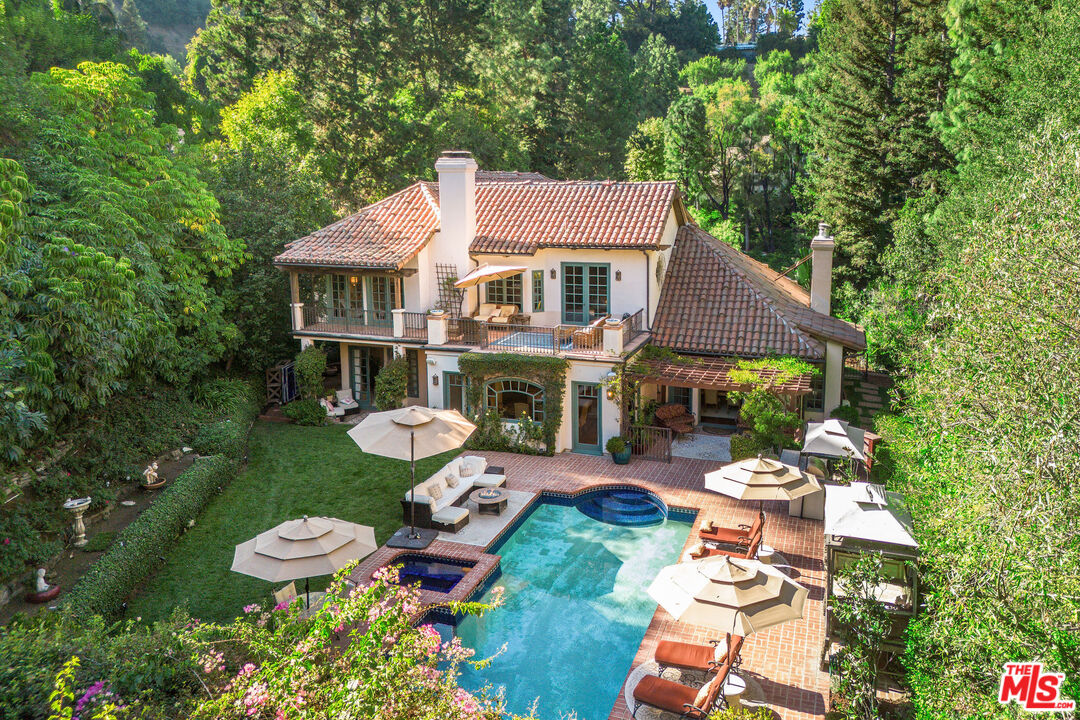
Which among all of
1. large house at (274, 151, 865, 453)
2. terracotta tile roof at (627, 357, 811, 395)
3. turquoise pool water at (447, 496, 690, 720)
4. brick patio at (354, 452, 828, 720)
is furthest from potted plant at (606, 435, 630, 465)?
turquoise pool water at (447, 496, 690, 720)

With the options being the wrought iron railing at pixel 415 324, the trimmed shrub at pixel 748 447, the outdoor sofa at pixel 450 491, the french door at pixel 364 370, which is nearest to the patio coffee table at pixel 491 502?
the outdoor sofa at pixel 450 491

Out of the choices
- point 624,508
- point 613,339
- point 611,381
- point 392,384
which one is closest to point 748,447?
point 624,508

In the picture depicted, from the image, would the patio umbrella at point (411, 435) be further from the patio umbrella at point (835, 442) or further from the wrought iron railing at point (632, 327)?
the patio umbrella at point (835, 442)

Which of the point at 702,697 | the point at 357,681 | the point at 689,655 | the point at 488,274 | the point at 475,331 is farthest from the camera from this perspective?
the point at 475,331

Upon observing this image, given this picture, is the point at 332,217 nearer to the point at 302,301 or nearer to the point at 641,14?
the point at 302,301

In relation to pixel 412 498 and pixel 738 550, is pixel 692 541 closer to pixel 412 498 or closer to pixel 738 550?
pixel 738 550
